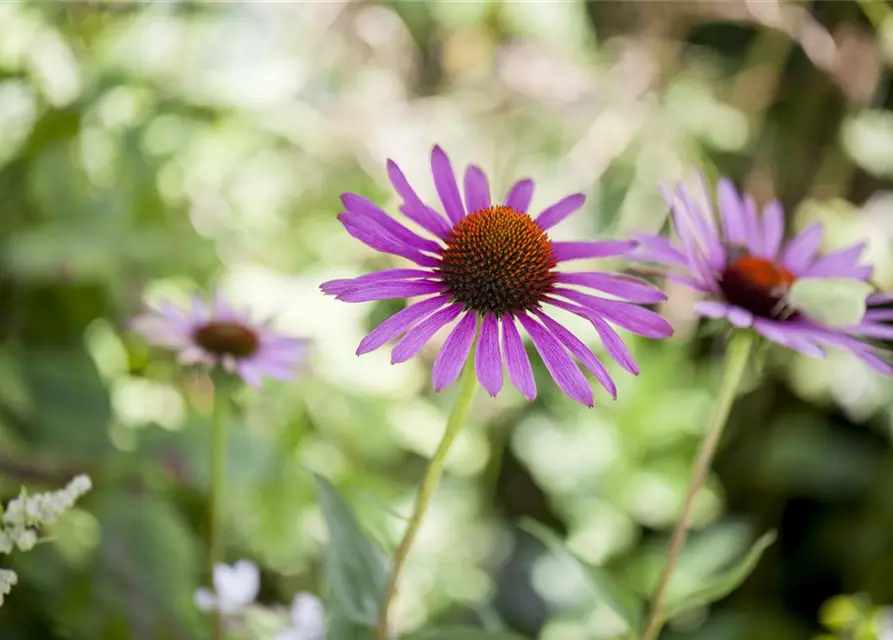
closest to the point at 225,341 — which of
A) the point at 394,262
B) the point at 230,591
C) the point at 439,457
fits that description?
the point at 230,591

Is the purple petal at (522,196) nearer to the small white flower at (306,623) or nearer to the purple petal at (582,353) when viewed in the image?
the purple petal at (582,353)

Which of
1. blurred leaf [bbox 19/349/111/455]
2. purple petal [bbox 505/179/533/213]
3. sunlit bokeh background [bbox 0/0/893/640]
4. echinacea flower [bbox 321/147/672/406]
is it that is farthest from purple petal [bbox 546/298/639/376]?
blurred leaf [bbox 19/349/111/455]

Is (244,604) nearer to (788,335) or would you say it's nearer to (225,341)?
(225,341)

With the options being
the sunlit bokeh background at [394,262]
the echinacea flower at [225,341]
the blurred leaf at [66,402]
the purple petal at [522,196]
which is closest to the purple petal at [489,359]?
the purple petal at [522,196]

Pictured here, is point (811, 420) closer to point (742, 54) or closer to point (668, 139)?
point (668, 139)

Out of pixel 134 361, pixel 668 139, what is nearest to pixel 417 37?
pixel 668 139

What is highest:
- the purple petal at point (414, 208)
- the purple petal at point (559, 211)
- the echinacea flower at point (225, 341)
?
the purple petal at point (559, 211)
